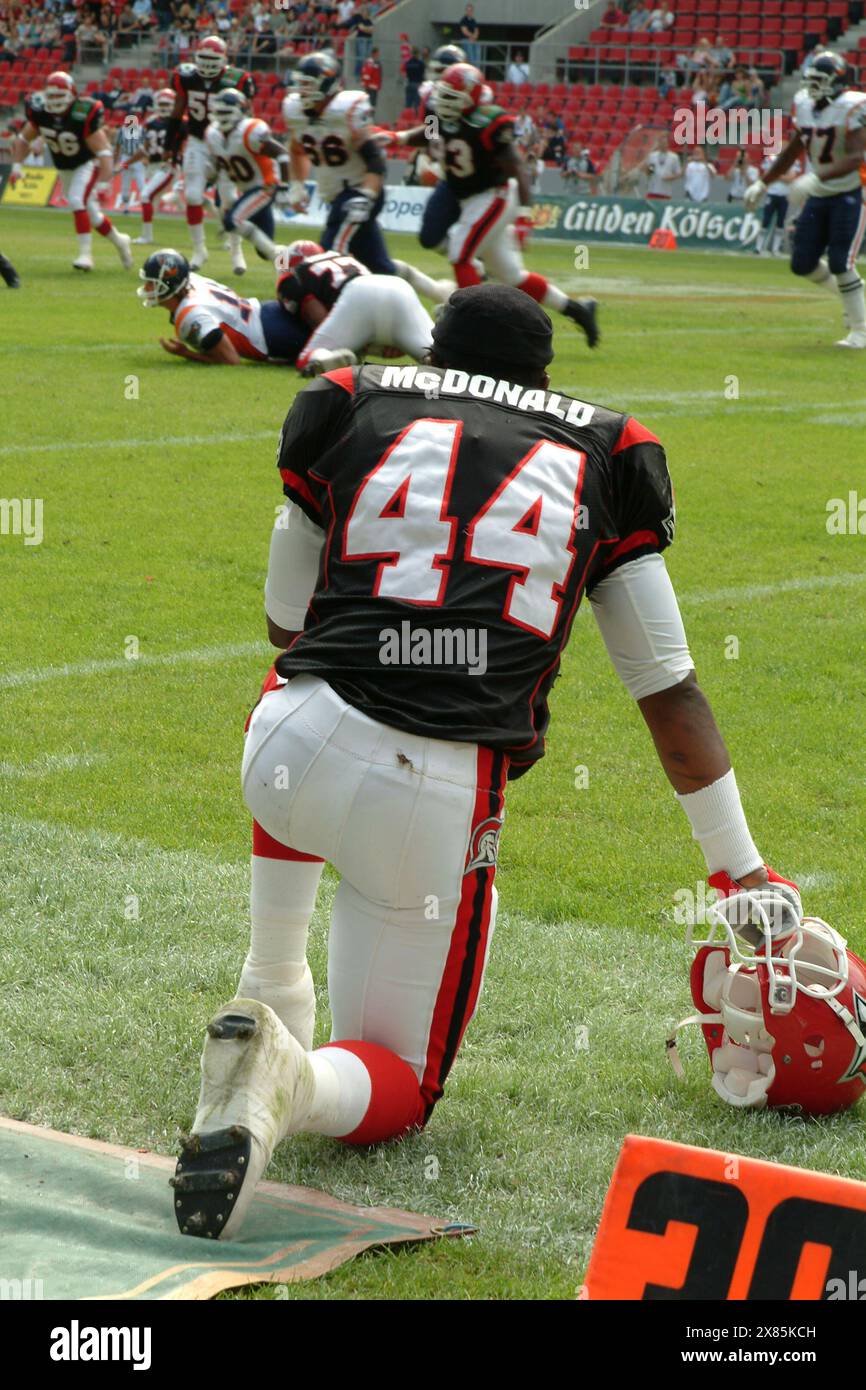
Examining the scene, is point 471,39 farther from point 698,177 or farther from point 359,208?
point 359,208

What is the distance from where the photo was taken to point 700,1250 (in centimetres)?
213

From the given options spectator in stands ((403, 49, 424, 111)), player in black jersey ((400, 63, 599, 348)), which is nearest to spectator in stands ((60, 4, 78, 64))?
spectator in stands ((403, 49, 424, 111))

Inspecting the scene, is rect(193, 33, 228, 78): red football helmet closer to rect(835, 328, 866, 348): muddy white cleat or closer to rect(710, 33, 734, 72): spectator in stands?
rect(835, 328, 866, 348): muddy white cleat

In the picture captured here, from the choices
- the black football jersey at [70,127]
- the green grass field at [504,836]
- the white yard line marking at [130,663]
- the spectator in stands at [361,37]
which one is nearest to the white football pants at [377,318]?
the green grass field at [504,836]

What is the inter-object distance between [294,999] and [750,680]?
9.98 ft

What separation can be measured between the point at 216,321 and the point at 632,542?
29.9 feet

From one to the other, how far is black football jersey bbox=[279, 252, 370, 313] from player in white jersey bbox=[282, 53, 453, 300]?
4.65ft

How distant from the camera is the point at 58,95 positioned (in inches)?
640

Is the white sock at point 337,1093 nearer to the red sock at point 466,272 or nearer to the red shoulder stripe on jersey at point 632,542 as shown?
the red shoulder stripe on jersey at point 632,542

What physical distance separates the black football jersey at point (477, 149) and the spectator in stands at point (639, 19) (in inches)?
775

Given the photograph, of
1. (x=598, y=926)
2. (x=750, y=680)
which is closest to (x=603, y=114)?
(x=750, y=680)

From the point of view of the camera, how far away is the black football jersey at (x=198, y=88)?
1633 cm

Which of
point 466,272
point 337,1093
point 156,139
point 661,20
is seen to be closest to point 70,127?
point 156,139
